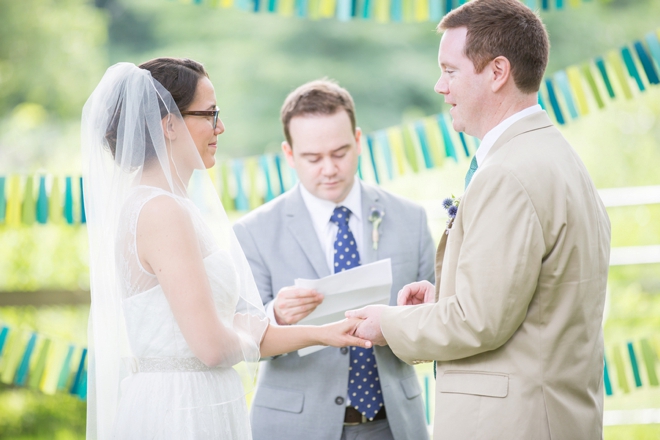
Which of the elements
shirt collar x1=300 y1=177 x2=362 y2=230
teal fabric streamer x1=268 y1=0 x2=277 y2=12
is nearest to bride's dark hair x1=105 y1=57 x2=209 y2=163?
shirt collar x1=300 y1=177 x2=362 y2=230

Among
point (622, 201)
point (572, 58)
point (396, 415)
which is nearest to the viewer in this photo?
point (396, 415)

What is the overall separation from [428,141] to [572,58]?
6.48 metres

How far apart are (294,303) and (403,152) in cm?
116

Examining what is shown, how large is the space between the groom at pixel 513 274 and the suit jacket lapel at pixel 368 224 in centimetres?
Result: 60

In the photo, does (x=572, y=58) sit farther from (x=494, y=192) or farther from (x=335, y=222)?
(x=494, y=192)

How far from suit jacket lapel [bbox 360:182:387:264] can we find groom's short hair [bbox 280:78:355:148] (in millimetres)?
264

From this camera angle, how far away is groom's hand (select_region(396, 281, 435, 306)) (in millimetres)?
2066

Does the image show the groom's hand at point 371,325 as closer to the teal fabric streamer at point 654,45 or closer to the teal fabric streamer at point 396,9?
the teal fabric streamer at point 396,9

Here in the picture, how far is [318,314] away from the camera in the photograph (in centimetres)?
223

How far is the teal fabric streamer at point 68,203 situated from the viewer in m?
2.90

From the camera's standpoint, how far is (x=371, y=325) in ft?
6.34

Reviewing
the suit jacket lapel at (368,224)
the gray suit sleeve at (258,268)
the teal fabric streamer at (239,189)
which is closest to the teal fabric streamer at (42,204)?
the teal fabric streamer at (239,189)

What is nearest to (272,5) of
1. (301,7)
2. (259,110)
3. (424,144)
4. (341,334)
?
(301,7)

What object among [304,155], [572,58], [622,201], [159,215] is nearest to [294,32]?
[572,58]
